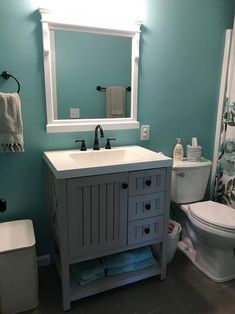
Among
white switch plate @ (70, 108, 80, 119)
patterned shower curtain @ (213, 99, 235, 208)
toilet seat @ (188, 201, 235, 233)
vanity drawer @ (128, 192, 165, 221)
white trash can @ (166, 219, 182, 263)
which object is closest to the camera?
vanity drawer @ (128, 192, 165, 221)

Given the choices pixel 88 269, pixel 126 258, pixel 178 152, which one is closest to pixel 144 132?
pixel 178 152

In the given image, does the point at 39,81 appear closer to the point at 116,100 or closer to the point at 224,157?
the point at 116,100

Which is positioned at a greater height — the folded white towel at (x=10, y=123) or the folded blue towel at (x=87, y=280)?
the folded white towel at (x=10, y=123)

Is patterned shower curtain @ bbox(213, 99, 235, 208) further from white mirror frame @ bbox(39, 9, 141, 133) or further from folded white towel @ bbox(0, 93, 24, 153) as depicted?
folded white towel @ bbox(0, 93, 24, 153)

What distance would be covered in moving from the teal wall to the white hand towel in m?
0.15

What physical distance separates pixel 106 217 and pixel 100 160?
472mm

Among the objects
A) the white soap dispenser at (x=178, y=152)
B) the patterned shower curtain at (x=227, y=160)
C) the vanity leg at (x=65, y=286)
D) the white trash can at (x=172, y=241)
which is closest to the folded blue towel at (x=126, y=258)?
the white trash can at (x=172, y=241)

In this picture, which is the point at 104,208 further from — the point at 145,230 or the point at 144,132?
the point at 144,132

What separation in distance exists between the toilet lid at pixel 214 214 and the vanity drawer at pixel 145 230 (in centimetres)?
34

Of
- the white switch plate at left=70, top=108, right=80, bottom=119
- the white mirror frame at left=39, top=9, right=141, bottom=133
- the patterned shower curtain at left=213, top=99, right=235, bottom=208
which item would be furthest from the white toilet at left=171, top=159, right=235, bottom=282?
the white switch plate at left=70, top=108, right=80, bottom=119

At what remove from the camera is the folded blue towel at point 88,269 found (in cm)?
174

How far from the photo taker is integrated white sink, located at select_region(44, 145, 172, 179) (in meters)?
1.48

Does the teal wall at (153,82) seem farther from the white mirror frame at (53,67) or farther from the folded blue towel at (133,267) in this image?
the folded blue towel at (133,267)

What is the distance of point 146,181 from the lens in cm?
168
